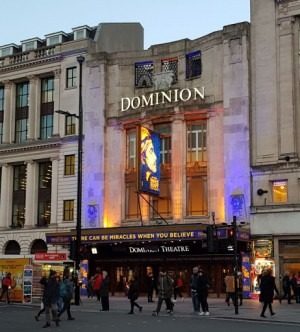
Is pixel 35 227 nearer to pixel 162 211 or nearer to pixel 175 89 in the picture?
pixel 162 211

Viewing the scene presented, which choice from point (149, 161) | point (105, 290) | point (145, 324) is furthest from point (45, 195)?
point (145, 324)

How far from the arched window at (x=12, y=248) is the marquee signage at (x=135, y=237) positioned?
9.03m

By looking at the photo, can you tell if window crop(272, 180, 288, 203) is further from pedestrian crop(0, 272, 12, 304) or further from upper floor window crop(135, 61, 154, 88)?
pedestrian crop(0, 272, 12, 304)

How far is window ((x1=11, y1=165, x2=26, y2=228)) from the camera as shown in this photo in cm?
5569

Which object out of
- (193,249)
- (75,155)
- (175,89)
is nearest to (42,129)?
(75,155)

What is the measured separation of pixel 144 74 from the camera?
48969mm

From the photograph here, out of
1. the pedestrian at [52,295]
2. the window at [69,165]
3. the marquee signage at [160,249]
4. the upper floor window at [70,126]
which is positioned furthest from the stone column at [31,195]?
Result: the pedestrian at [52,295]

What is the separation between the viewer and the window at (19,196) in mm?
55688

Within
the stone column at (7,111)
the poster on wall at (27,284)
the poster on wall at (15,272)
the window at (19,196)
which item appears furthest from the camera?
the stone column at (7,111)

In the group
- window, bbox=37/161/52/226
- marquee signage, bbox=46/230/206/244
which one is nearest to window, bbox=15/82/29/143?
window, bbox=37/161/52/226

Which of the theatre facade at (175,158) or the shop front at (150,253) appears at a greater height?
the theatre facade at (175,158)

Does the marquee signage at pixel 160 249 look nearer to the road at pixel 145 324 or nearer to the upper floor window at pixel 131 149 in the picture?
the upper floor window at pixel 131 149

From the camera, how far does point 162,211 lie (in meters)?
46.5

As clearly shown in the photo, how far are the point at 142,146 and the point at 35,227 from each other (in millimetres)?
14943
